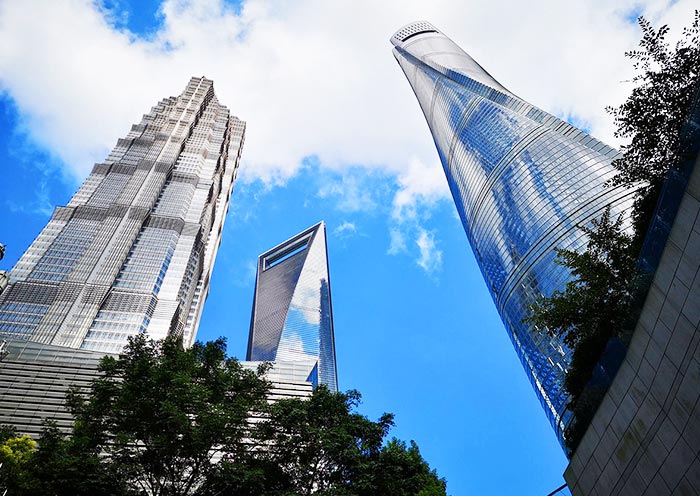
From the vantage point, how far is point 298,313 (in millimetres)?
141500

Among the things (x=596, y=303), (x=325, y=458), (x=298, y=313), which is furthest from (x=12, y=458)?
(x=298, y=313)

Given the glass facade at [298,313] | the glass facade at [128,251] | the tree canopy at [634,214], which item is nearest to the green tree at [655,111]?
the tree canopy at [634,214]

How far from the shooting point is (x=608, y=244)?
13781mm

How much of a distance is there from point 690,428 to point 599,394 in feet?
10.7

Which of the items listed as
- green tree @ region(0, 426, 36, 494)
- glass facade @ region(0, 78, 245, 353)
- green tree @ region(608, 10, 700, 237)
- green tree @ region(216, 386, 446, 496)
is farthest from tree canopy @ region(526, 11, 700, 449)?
glass facade @ region(0, 78, 245, 353)

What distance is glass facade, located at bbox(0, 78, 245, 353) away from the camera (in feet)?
259

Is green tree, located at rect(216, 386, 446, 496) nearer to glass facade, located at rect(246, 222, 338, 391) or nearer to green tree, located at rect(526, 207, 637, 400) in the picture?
green tree, located at rect(526, 207, 637, 400)

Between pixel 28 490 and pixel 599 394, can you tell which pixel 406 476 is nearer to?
pixel 599 394

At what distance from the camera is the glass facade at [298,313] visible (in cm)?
13212

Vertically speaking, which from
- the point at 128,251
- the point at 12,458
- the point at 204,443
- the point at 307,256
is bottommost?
the point at 204,443

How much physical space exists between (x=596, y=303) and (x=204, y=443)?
1260 centimetres

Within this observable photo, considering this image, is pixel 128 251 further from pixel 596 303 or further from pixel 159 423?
pixel 596 303

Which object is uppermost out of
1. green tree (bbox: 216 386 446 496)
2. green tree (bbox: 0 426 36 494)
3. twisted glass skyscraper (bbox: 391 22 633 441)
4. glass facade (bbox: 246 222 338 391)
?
glass facade (bbox: 246 222 338 391)

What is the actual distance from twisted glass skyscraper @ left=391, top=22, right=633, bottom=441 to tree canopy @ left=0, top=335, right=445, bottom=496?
26369 mm
